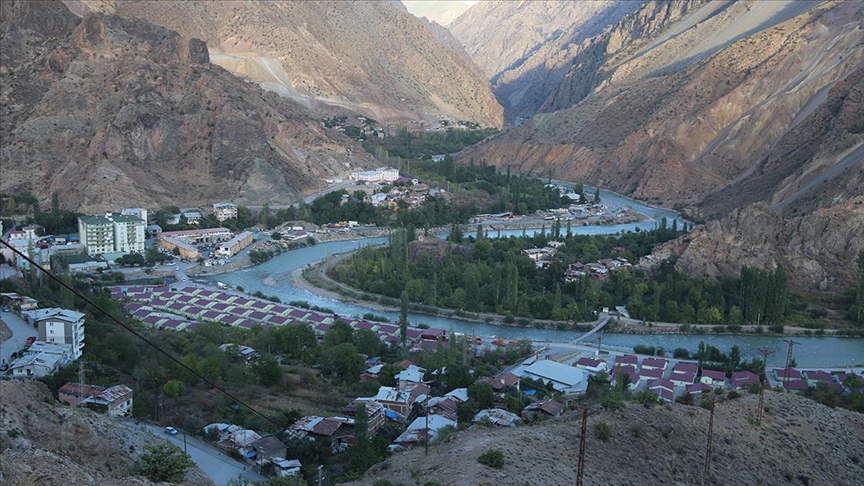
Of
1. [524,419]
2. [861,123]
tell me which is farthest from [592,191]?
[524,419]

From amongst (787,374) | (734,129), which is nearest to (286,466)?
(787,374)

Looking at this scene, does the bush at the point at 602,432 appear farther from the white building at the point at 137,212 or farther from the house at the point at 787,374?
the white building at the point at 137,212

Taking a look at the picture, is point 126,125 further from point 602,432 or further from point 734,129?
point 602,432

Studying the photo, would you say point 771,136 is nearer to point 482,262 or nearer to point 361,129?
point 482,262

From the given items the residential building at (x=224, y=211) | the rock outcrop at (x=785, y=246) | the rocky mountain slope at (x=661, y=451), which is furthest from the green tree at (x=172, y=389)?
the residential building at (x=224, y=211)

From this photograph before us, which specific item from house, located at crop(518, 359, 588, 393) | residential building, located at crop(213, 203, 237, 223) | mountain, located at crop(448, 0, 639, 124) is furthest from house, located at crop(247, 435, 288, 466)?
mountain, located at crop(448, 0, 639, 124)

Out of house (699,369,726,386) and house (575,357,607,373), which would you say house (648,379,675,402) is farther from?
house (575,357,607,373)
